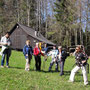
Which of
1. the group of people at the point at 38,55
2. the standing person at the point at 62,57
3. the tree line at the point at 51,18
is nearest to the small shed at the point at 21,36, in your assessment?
the tree line at the point at 51,18

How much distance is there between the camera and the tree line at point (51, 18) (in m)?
33.4

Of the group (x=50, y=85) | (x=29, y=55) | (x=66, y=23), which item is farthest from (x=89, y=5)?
(x=50, y=85)

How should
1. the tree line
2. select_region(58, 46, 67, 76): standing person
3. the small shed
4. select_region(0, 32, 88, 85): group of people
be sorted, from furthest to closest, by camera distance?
the tree line
the small shed
select_region(58, 46, 67, 76): standing person
select_region(0, 32, 88, 85): group of people

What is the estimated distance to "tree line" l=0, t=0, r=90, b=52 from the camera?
33434 mm

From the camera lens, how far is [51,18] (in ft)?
137

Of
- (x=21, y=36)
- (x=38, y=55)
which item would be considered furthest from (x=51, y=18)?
(x=38, y=55)

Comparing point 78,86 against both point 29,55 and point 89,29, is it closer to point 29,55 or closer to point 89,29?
point 29,55

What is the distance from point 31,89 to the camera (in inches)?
226

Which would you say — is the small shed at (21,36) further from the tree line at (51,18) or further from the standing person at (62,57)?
the standing person at (62,57)

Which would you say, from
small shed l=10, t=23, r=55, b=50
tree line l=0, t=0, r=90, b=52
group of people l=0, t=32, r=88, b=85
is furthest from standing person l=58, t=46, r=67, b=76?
small shed l=10, t=23, r=55, b=50

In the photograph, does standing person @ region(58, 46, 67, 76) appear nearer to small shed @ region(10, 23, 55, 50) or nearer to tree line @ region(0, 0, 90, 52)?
tree line @ region(0, 0, 90, 52)

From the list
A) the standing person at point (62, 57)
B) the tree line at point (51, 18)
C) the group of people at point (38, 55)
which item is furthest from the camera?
the tree line at point (51, 18)

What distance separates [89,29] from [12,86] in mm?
26482

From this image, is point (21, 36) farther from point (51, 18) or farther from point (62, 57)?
point (62, 57)
